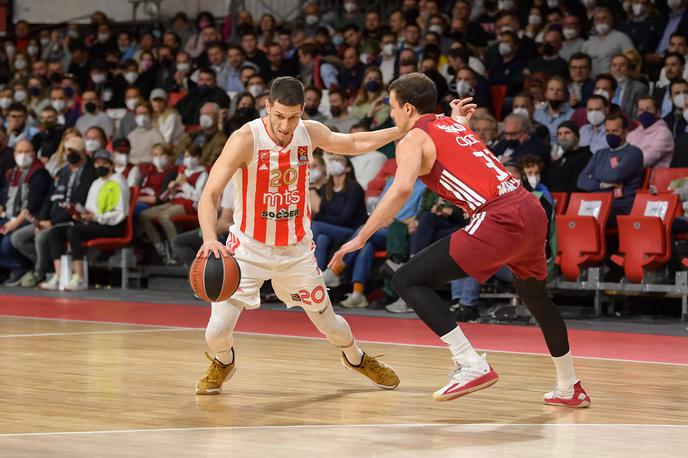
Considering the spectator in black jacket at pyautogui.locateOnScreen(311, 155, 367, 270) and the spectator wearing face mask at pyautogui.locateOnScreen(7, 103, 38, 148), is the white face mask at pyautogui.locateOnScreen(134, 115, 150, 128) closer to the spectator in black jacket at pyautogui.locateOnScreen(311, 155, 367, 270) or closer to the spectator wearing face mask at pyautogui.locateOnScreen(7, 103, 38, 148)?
the spectator wearing face mask at pyautogui.locateOnScreen(7, 103, 38, 148)

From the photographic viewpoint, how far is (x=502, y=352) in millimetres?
7566

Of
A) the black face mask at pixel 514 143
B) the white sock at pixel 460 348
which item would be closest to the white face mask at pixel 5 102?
the black face mask at pixel 514 143

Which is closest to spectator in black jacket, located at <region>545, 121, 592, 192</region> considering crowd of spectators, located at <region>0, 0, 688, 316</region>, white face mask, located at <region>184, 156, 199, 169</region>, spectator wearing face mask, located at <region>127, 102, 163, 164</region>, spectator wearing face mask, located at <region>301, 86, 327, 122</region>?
crowd of spectators, located at <region>0, 0, 688, 316</region>

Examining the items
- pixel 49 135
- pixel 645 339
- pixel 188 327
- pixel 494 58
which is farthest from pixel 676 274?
pixel 49 135

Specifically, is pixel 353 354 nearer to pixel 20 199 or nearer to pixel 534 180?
pixel 534 180

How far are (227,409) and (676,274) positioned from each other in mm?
5437

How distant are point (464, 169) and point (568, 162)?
18.9 feet

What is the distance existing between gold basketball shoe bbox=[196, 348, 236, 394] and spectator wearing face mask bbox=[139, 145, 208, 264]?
6.84 metres

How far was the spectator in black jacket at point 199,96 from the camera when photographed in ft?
48.3

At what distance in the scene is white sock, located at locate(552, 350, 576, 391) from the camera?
5.29 m

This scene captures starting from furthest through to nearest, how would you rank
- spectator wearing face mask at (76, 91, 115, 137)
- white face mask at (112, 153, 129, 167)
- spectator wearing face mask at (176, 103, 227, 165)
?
spectator wearing face mask at (76, 91, 115, 137), white face mask at (112, 153, 129, 167), spectator wearing face mask at (176, 103, 227, 165)

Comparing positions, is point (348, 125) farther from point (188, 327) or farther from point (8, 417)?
point (8, 417)

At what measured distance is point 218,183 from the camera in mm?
5441

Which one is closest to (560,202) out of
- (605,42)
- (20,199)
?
(605,42)
